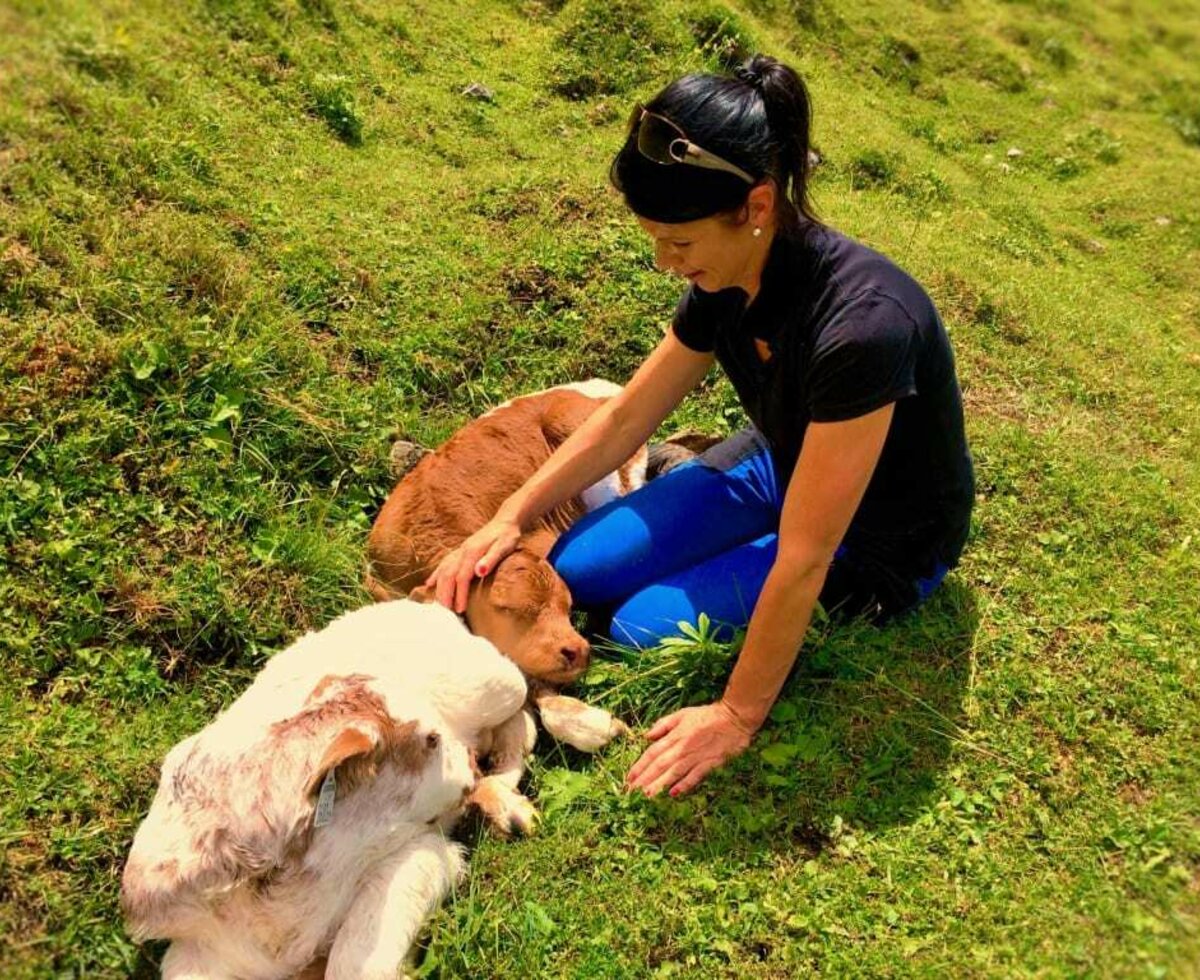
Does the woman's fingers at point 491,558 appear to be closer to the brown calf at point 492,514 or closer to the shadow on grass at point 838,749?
the brown calf at point 492,514

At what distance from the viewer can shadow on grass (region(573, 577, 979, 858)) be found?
3924mm

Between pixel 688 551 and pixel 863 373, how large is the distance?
62.1 inches

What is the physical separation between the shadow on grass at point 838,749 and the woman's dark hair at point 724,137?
79.6 inches

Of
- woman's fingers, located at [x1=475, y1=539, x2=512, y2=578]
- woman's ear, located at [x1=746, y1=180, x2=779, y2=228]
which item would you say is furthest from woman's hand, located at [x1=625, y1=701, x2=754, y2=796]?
woman's ear, located at [x1=746, y1=180, x2=779, y2=228]

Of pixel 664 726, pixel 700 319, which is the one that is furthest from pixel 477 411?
pixel 664 726

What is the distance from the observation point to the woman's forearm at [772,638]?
3648mm

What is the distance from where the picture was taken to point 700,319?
440cm

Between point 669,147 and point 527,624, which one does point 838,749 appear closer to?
point 527,624

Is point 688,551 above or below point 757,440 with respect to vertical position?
below

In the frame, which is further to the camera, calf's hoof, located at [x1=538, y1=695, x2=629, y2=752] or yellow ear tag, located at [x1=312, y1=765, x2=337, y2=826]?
calf's hoof, located at [x1=538, y1=695, x2=629, y2=752]

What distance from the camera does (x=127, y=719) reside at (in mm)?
4105

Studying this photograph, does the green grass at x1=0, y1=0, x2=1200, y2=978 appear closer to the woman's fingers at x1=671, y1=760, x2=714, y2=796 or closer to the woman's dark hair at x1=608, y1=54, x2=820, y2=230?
the woman's fingers at x1=671, y1=760, x2=714, y2=796

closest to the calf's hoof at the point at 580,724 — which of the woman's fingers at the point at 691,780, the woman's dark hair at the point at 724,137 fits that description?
the woman's fingers at the point at 691,780

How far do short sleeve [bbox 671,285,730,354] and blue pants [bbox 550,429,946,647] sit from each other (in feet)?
2.25
